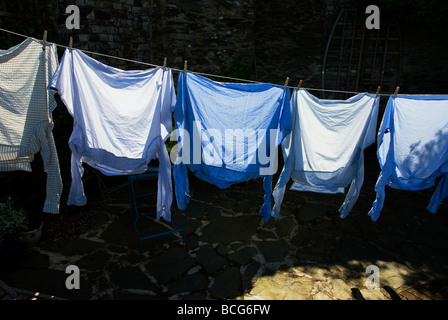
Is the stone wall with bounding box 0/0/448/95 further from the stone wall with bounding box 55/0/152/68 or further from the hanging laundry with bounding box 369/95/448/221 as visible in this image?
the hanging laundry with bounding box 369/95/448/221

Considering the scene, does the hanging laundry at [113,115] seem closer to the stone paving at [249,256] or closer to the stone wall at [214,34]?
the stone paving at [249,256]

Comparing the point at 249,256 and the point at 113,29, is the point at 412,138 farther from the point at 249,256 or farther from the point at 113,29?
the point at 113,29

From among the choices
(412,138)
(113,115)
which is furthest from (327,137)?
(113,115)

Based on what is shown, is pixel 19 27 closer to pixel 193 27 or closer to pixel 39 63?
pixel 39 63

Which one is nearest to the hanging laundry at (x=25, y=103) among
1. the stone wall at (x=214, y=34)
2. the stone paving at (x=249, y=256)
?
the stone paving at (x=249, y=256)

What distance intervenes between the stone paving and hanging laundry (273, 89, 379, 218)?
3.79ft

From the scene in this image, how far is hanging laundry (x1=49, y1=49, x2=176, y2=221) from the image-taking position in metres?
3.01

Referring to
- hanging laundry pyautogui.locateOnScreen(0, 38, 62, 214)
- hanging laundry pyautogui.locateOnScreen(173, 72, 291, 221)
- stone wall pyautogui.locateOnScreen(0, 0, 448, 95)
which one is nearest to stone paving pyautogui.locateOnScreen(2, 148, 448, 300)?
hanging laundry pyautogui.locateOnScreen(173, 72, 291, 221)

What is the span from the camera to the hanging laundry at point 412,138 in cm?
368

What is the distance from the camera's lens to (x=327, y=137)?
365 cm

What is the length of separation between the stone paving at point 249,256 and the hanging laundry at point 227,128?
106 centimetres

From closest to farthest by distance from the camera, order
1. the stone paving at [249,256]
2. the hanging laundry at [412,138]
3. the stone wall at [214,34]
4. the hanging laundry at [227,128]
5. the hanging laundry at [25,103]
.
Answer: the hanging laundry at [25,103]
the hanging laundry at [227,128]
the stone paving at [249,256]
the hanging laundry at [412,138]
the stone wall at [214,34]

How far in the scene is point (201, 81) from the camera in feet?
11.1

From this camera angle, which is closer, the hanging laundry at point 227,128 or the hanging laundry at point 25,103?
the hanging laundry at point 25,103
